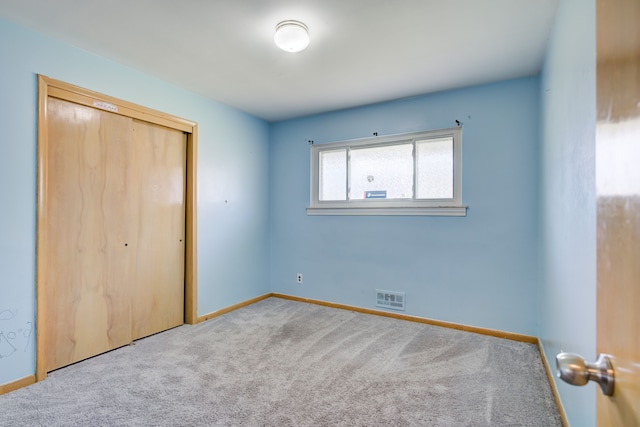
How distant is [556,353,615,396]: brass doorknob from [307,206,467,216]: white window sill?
9.17 ft

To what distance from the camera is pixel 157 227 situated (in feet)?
10.3

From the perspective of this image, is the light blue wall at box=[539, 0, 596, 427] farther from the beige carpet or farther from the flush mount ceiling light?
the flush mount ceiling light

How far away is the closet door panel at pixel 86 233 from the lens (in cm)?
235

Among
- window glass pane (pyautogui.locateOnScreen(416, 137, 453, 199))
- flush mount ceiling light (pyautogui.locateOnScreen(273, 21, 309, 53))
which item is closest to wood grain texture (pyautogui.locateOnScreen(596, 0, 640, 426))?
flush mount ceiling light (pyautogui.locateOnScreen(273, 21, 309, 53))

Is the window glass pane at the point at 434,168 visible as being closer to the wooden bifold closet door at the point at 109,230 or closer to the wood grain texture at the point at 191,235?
the wood grain texture at the point at 191,235

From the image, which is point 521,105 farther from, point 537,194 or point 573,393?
point 573,393

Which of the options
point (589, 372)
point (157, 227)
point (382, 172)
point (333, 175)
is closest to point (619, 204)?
point (589, 372)

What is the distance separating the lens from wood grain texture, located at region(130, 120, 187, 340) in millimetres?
2955

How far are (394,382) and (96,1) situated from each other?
3117mm

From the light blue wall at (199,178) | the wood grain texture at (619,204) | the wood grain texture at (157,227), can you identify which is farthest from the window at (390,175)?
the wood grain texture at (619,204)

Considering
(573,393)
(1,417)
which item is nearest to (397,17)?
(573,393)

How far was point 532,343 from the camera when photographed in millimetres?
2840

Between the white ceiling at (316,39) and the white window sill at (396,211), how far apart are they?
123 cm

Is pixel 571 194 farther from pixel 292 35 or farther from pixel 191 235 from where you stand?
pixel 191 235
